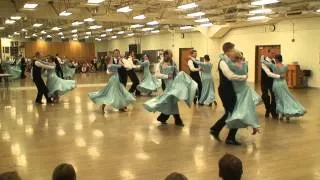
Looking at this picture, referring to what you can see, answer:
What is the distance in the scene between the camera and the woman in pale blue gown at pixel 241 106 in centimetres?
673

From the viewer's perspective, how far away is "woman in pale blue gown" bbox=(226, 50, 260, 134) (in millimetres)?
6727

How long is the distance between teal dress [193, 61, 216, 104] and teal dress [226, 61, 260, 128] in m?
5.38

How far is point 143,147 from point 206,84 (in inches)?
233

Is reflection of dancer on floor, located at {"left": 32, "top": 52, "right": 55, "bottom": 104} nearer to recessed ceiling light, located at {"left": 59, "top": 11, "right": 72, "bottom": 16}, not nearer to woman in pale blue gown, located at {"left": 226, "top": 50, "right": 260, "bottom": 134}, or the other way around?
recessed ceiling light, located at {"left": 59, "top": 11, "right": 72, "bottom": 16}

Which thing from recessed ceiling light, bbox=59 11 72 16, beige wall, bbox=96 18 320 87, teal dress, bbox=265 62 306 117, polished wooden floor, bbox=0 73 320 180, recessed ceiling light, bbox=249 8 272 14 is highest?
recessed ceiling light, bbox=59 11 72 16

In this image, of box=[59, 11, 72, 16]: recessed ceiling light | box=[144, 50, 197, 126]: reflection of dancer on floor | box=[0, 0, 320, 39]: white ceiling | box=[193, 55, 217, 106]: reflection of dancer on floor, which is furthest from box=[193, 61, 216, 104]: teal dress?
box=[59, 11, 72, 16]: recessed ceiling light

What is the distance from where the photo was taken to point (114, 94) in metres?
11.0

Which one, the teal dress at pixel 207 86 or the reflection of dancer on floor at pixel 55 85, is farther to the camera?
the reflection of dancer on floor at pixel 55 85

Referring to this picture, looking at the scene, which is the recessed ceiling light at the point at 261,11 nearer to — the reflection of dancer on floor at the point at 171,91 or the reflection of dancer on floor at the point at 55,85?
the reflection of dancer on floor at the point at 55,85

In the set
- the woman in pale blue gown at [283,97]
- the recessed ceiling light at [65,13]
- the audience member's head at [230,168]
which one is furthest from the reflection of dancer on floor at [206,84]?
the audience member's head at [230,168]

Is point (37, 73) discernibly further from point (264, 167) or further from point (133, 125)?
point (264, 167)

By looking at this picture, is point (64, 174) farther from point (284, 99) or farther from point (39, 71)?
point (39, 71)

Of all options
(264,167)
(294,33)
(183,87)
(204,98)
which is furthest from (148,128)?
(294,33)

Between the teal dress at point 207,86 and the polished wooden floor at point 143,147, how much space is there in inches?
70.3
